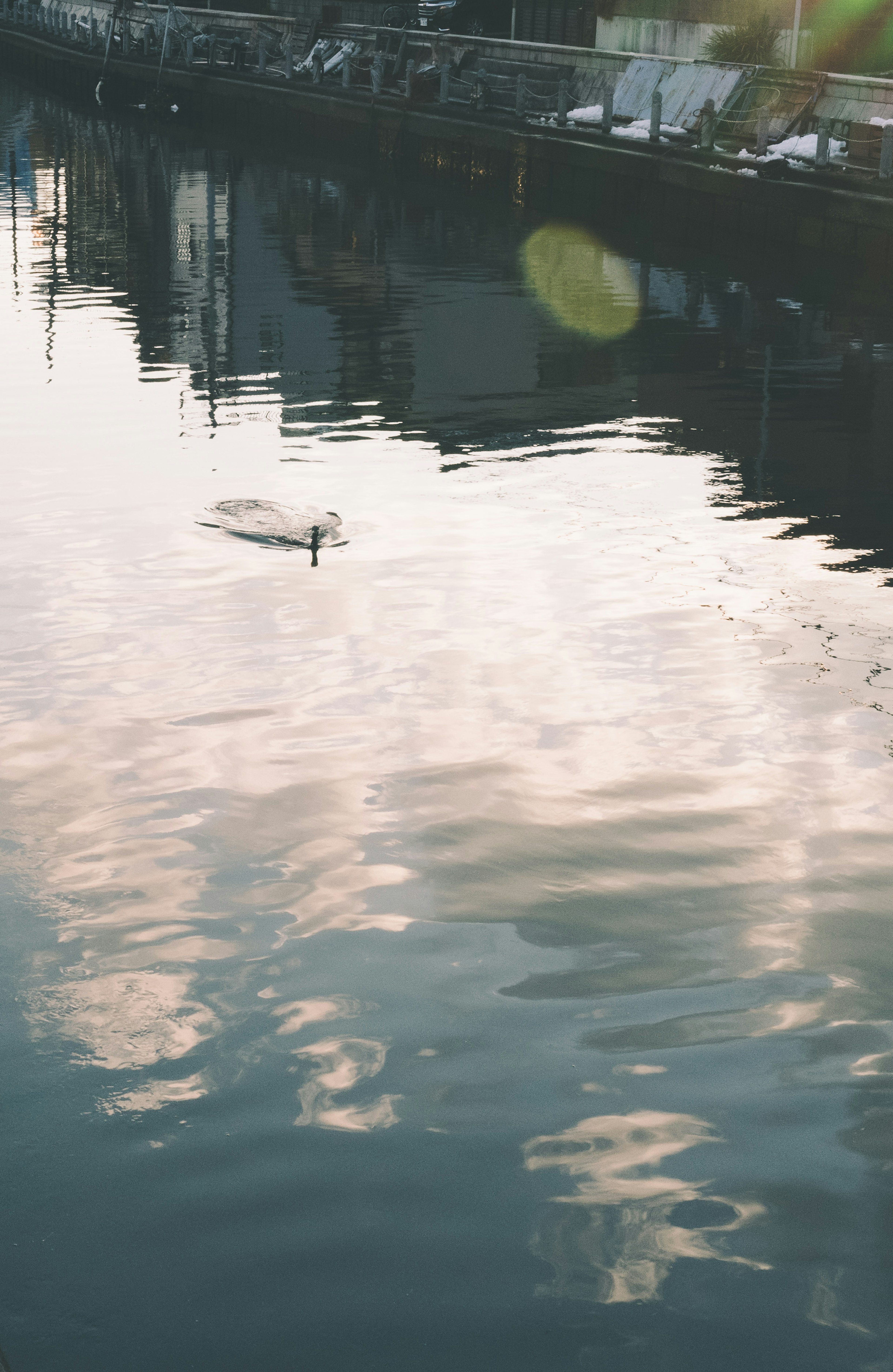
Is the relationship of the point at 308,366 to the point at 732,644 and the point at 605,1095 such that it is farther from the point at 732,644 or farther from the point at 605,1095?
the point at 605,1095

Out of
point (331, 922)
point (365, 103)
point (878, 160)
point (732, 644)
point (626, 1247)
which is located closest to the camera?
point (626, 1247)

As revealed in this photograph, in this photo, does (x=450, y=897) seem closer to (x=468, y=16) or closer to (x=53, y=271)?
(x=53, y=271)

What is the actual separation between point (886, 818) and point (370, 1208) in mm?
3067

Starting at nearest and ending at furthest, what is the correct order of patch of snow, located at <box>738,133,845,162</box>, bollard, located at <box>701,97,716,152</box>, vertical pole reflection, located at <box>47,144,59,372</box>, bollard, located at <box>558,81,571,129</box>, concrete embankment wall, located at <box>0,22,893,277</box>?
1. vertical pole reflection, located at <box>47,144,59,372</box>
2. concrete embankment wall, located at <box>0,22,893,277</box>
3. patch of snow, located at <box>738,133,845,162</box>
4. bollard, located at <box>701,97,716,152</box>
5. bollard, located at <box>558,81,571,129</box>

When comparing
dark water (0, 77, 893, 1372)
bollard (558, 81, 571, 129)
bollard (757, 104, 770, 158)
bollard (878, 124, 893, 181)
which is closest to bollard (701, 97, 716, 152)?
bollard (757, 104, 770, 158)

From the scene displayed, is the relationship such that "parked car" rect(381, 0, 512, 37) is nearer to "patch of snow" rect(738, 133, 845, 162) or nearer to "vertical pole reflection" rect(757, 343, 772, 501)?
"patch of snow" rect(738, 133, 845, 162)

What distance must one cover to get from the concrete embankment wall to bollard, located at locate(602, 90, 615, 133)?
22.5 inches

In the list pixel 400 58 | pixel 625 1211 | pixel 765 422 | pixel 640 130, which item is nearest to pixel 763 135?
pixel 640 130

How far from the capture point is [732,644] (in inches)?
311

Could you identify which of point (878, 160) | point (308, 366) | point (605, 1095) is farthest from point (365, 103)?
point (605, 1095)

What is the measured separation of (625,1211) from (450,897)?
173 cm

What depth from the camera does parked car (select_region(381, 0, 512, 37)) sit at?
5209cm

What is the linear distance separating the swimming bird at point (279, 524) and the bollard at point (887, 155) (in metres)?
13.6

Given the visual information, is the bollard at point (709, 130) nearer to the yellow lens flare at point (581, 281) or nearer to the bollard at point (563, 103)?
the yellow lens flare at point (581, 281)
